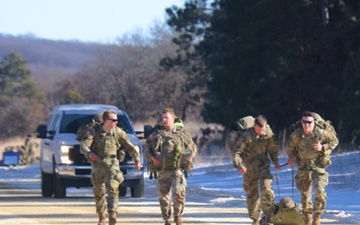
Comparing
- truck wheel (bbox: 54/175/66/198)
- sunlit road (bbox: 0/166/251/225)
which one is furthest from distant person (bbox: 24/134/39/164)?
truck wheel (bbox: 54/175/66/198)

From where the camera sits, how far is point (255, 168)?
13469 millimetres

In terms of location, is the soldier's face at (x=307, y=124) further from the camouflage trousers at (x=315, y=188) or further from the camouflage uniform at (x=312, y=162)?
the camouflage trousers at (x=315, y=188)

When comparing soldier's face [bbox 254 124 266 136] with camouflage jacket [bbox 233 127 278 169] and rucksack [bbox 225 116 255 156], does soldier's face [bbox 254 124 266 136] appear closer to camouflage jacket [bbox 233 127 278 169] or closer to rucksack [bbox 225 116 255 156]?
camouflage jacket [bbox 233 127 278 169]

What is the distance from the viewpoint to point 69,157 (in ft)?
66.4

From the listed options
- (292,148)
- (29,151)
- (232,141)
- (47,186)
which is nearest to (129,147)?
(232,141)

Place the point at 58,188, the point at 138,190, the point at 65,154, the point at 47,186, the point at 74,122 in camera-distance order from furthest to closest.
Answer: the point at 47,186
the point at 74,122
the point at 138,190
the point at 58,188
the point at 65,154

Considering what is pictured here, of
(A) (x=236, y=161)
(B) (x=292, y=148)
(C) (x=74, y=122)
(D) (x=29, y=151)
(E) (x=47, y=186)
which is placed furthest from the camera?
(D) (x=29, y=151)

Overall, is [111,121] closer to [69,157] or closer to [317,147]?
[317,147]

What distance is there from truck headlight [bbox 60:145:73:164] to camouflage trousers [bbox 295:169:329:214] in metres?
7.56

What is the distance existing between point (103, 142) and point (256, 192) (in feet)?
7.80

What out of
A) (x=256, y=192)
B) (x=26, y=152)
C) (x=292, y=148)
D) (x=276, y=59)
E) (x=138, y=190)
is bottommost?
(x=138, y=190)

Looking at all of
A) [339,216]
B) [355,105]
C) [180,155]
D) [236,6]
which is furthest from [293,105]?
[180,155]

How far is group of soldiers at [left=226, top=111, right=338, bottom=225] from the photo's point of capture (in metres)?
13.4

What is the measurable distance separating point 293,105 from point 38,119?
47.9m
